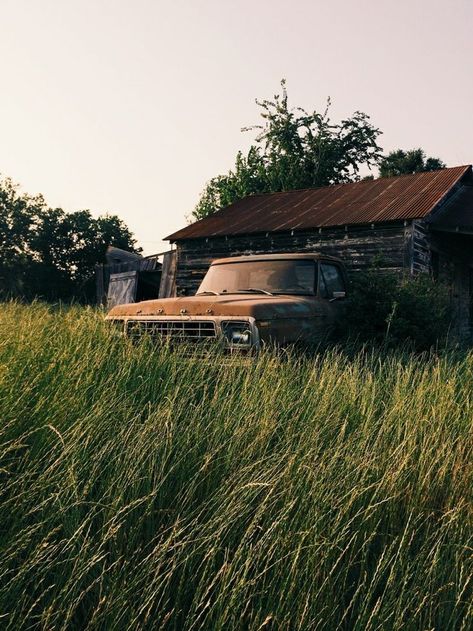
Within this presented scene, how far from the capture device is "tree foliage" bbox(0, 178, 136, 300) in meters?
35.5

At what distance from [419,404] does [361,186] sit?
1370 cm

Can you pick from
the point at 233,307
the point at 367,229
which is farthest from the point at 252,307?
the point at 367,229

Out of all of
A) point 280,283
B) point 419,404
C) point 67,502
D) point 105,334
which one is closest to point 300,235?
point 280,283

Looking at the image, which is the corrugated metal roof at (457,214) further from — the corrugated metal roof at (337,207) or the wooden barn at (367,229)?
the corrugated metal roof at (337,207)

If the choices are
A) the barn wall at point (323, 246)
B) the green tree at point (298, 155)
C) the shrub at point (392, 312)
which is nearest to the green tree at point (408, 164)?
the green tree at point (298, 155)

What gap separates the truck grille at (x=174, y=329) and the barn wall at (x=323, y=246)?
249 inches

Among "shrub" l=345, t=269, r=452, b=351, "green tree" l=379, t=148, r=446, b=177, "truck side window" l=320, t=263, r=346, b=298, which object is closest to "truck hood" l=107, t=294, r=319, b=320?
"truck side window" l=320, t=263, r=346, b=298

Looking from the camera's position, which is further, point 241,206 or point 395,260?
point 241,206

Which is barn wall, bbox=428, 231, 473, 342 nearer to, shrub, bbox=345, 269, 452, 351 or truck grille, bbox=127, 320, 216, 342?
shrub, bbox=345, 269, 452, 351

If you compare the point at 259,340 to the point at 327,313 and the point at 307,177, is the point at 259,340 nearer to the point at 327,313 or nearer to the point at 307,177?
the point at 327,313

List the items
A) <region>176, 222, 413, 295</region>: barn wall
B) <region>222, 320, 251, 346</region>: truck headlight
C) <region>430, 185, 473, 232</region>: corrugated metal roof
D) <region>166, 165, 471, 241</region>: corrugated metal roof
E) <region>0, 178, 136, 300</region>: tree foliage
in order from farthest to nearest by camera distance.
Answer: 1. <region>0, 178, 136, 300</region>: tree foliage
2. <region>166, 165, 471, 241</region>: corrugated metal roof
3. <region>430, 185, 473, 232</region>: corrugated metal roof
4. <region>176, 222, 413, 295</region>: barn wall
5. <region>222, 320, 251, 346</region>: truck headlight

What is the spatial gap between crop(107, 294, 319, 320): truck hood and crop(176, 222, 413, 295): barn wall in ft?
18.7

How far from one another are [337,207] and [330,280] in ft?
28.7

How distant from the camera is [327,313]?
6719 mm
